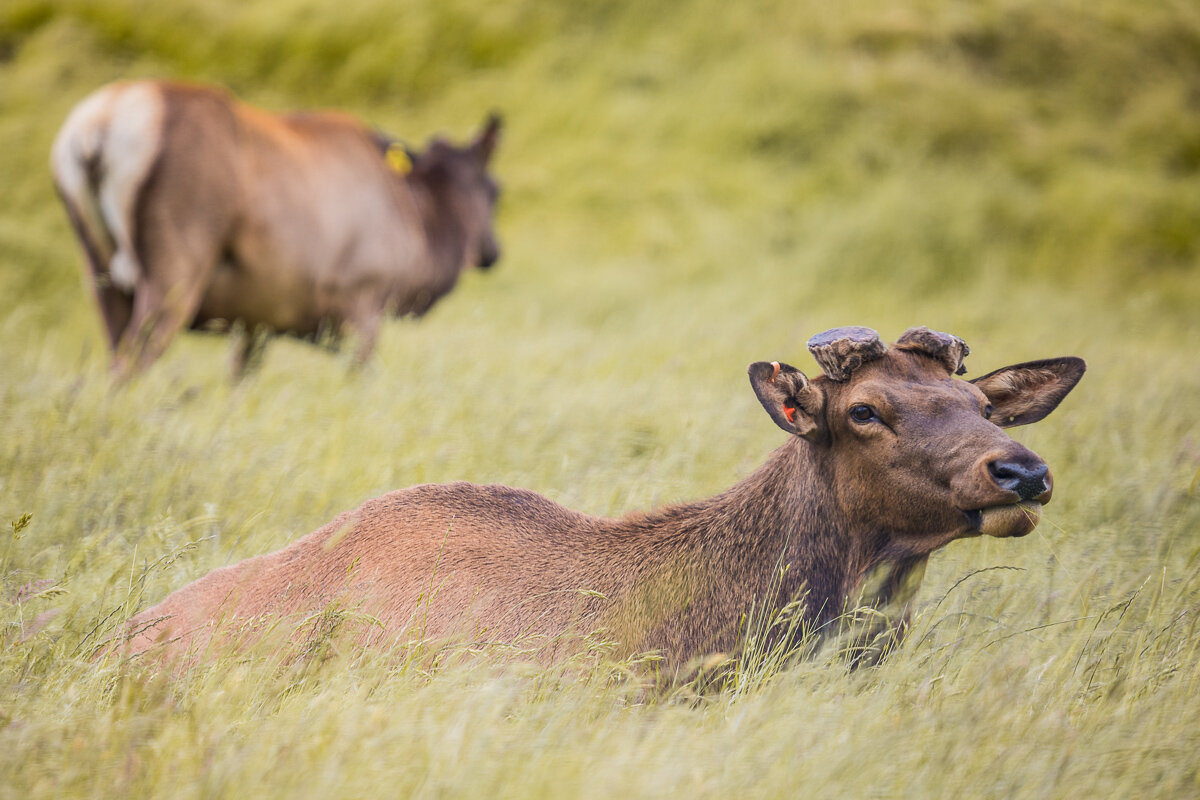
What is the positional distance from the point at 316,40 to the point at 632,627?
18.8 m

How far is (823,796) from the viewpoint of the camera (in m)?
2.42

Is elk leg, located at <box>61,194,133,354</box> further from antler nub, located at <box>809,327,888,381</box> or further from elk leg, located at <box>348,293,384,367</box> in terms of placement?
antler nub, located at <box>809,327,888,381</box>

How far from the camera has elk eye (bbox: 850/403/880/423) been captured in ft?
11.2

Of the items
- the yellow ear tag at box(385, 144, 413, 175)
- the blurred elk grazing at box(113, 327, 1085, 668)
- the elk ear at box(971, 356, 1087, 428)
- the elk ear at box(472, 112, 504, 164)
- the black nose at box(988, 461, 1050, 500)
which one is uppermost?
the elk ear at box(472, 112, 504, 164)

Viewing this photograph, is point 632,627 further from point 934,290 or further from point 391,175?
point 934,290

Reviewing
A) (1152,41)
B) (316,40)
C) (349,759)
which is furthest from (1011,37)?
(349,759)

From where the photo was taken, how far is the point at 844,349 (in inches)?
136

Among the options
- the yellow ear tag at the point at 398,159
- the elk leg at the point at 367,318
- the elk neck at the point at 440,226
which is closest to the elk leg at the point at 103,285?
the elk leg at the point at 367,318

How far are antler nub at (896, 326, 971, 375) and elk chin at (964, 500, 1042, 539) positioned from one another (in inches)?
24.6

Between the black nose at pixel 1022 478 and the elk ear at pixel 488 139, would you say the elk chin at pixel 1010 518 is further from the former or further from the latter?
the elk ear at pixel 488 139

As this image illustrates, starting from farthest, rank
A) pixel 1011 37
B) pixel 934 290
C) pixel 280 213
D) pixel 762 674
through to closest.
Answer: pixel 1011 37 → pixel 934 290 → pixel 280 213 → pixel 762 674

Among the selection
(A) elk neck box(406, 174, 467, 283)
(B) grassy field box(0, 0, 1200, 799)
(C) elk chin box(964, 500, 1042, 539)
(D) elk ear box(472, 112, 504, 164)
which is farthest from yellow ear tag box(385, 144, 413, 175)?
(C) elk chin box(964, 500, 1042, 539)

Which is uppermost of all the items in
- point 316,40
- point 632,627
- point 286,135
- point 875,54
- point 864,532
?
point 875,54

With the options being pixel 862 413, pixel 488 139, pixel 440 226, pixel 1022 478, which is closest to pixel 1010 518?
pixel 1022 478
